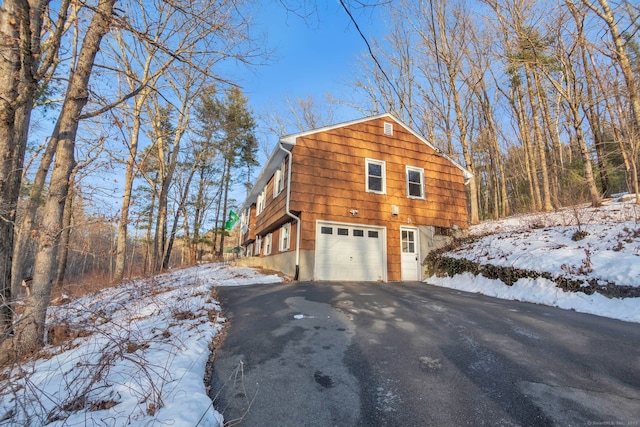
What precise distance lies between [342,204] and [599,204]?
10.1 m

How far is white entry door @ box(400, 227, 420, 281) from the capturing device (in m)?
11.1

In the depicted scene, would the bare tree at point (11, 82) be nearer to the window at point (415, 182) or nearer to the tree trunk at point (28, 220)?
the tree trunk at point (28, 220)

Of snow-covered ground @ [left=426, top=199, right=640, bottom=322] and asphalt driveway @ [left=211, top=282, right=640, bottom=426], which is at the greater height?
snow-covered ground @ [left=426, top=199, right=640, bottom=322]

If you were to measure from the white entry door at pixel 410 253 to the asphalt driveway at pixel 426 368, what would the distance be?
221 inches

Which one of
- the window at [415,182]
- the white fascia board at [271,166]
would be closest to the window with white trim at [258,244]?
the white fascia board at [271,166]

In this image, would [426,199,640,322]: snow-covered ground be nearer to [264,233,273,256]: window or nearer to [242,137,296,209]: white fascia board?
[242,137,296,209]: white fascia board

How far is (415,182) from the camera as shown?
469 inches

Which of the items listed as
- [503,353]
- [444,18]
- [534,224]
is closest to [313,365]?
[503,353]

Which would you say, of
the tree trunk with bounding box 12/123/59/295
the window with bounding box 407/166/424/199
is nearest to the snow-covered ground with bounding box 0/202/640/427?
the tree trunk with bounding box 12/123/59/295

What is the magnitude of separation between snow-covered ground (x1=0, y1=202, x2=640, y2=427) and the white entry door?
1.19 metres

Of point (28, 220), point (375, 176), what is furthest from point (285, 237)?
point (28, 220)

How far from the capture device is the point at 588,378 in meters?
2.91

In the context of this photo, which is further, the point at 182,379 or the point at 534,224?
the point at 534,224

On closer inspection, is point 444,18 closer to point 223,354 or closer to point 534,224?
point 534,224
